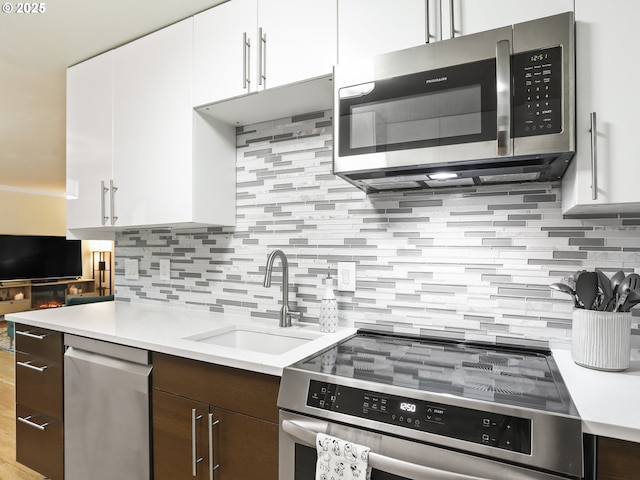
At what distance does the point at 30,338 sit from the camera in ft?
6.70

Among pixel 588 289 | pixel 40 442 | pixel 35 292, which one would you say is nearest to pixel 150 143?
pixel 40 442

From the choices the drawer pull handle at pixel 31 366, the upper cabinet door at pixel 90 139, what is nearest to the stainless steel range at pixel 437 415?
the drawer pull handle at pixel 31 366

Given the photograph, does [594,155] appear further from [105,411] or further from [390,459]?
[105,411]

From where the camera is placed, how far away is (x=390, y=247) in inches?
67.6

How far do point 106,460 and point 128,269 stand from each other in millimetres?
1227

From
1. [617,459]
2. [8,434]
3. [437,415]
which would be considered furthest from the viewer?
[8,434]

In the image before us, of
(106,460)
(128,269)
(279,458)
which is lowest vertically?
(106,460)

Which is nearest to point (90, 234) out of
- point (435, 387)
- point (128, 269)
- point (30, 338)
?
point (128, 269)

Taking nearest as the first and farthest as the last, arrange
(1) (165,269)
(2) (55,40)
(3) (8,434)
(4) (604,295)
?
(4) (604,295), (2) (55,40), (1) (165,269), (3) (8,434)

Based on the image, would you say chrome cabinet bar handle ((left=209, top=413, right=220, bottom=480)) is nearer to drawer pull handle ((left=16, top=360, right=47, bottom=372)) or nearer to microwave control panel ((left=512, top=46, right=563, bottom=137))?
drawer pull handle ((left=16, top=360, right=47, bottom=372))

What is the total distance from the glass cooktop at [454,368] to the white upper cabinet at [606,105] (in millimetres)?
521

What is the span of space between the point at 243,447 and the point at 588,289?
47.5 inches

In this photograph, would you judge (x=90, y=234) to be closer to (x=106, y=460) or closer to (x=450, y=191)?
(x=106, y=460)

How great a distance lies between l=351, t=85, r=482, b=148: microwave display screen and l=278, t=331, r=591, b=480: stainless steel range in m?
0.73
